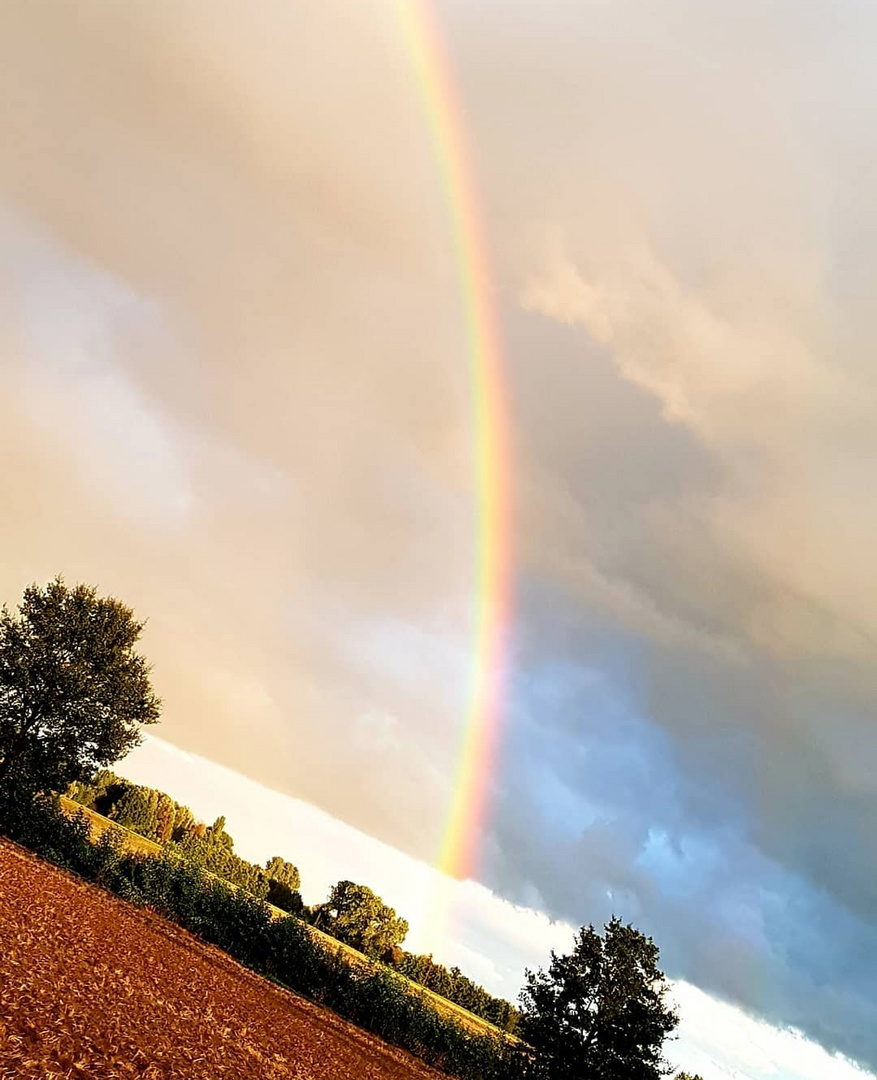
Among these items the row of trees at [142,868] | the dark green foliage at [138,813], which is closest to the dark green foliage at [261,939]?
the row of trees at [142,868]

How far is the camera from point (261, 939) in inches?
1560

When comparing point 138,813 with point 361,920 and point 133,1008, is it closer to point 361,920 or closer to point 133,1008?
point 361,920

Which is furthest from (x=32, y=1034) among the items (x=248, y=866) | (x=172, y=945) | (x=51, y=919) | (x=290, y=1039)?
(x=248, y=866)

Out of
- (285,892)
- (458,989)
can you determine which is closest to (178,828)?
(285,892)

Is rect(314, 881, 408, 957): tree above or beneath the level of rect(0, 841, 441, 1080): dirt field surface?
above

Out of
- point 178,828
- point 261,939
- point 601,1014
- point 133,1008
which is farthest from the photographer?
point 178,828

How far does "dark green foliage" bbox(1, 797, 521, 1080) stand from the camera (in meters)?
37.5

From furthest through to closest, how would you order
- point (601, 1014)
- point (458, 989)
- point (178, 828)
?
point (178, 828) < point (458, 989) < point (601, 1014)

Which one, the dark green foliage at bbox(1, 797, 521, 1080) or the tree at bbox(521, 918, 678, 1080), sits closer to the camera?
the tree at bbox(521, 918, 678, 1080)

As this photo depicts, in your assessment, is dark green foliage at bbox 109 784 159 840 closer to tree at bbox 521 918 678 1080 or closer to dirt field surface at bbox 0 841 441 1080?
dirt field surface at bbox 0 841 441 1080

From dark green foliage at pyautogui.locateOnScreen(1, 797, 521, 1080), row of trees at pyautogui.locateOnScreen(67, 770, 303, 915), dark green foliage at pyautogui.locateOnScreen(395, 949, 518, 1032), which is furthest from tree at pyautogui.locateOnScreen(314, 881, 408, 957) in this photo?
dark green foliage at pyautogui.locateOnScreen(1, 797, 521, 1080)

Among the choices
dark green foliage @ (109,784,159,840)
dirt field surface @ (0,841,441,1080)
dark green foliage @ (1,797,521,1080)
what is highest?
dark green foliage @ (109,784,159,840)

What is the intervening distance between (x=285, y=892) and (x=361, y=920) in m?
17.1

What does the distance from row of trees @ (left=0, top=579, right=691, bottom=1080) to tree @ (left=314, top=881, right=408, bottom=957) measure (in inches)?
3318
